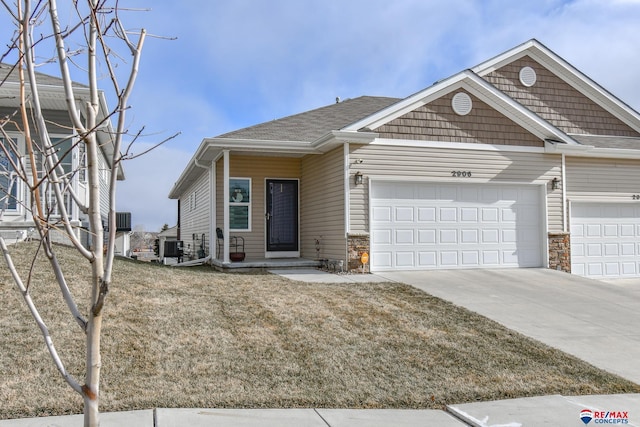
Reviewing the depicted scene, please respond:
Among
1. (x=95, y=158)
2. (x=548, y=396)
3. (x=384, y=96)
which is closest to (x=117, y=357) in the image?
(x=95, y=158)

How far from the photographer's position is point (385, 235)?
11.7m

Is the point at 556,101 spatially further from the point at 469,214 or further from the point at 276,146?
the point at 276,146

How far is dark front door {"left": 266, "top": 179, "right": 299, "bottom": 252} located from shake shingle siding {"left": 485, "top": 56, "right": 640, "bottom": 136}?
6.64m

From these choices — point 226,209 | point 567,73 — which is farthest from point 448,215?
point 567,73

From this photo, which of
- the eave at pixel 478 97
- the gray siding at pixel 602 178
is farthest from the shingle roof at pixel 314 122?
the gray siding at pixel 602 178

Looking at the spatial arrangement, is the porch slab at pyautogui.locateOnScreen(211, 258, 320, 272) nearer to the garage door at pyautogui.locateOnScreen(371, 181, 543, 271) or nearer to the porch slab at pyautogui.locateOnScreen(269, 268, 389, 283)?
the porch slab at pyautogui.locateOnScreen(269, 268, 389, 283)

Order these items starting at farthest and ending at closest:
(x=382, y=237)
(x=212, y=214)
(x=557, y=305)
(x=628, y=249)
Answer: (x=212, y=214)
(x=628, y=249)
(x=382, y=237)
(x=557, y=305)

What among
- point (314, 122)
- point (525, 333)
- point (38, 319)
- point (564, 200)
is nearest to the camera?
point (38, 319)

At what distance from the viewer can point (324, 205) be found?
12.6 metres

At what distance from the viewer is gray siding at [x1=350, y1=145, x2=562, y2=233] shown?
11.5 meters

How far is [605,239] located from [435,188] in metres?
4.98

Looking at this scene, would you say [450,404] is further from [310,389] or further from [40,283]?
[40,283]

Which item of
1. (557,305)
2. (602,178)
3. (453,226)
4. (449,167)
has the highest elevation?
(449,167)

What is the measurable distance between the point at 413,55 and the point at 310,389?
8.89 meters
